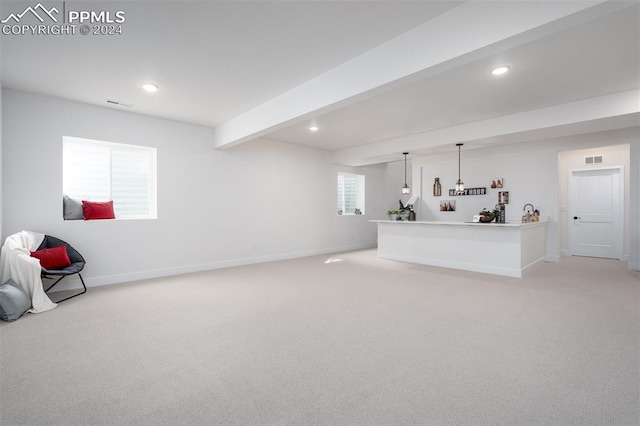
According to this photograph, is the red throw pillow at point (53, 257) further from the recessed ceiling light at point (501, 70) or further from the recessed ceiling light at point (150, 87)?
the recessed ceiling light at point (501, 70)

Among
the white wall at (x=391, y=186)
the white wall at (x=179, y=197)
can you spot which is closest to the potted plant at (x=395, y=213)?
the white wall at (x=179, y=197)

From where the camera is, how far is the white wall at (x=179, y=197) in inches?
156

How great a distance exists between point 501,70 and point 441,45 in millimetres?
1266

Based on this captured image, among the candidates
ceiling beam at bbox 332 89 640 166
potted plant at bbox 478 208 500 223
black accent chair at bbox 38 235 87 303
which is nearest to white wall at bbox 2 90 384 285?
black accent chair at bbox 38 235 87 303

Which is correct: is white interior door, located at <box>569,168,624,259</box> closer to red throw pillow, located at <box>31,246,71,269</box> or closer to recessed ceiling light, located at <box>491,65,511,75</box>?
recessed ceiling light, located at <box>491,65,511,75</box>

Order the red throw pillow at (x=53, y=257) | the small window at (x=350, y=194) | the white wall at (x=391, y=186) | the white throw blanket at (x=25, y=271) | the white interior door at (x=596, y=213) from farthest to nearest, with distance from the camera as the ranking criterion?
the white wall at (x=391, y=186)
the small window at (x=350, y=194)
the white interior door at (x=596, y=213)
the red throw pillow at (x=53, y=257)
the white throw blanket at (x=25, y=271)

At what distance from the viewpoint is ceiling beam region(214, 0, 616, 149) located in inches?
77.2

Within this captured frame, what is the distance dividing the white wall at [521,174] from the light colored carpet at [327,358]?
2.81 m

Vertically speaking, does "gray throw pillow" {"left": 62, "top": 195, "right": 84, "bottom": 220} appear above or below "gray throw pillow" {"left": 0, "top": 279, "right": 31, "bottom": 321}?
above

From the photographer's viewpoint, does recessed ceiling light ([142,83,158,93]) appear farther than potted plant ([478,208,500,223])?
No

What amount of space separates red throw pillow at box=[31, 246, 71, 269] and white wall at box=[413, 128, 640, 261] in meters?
6.45

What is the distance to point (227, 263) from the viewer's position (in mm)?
5828

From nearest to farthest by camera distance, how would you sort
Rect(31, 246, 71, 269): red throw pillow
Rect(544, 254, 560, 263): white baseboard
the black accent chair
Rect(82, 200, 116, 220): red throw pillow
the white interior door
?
Rect(31, 246, 71, 269): red throw pillow → the black accent chair → Rect(82, 200, 116, 220): red throw pillow → Rect(544, 254, 560, 263): white baseboard → the white interior door

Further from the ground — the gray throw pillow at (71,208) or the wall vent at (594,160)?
the wall vent at (594,160)
